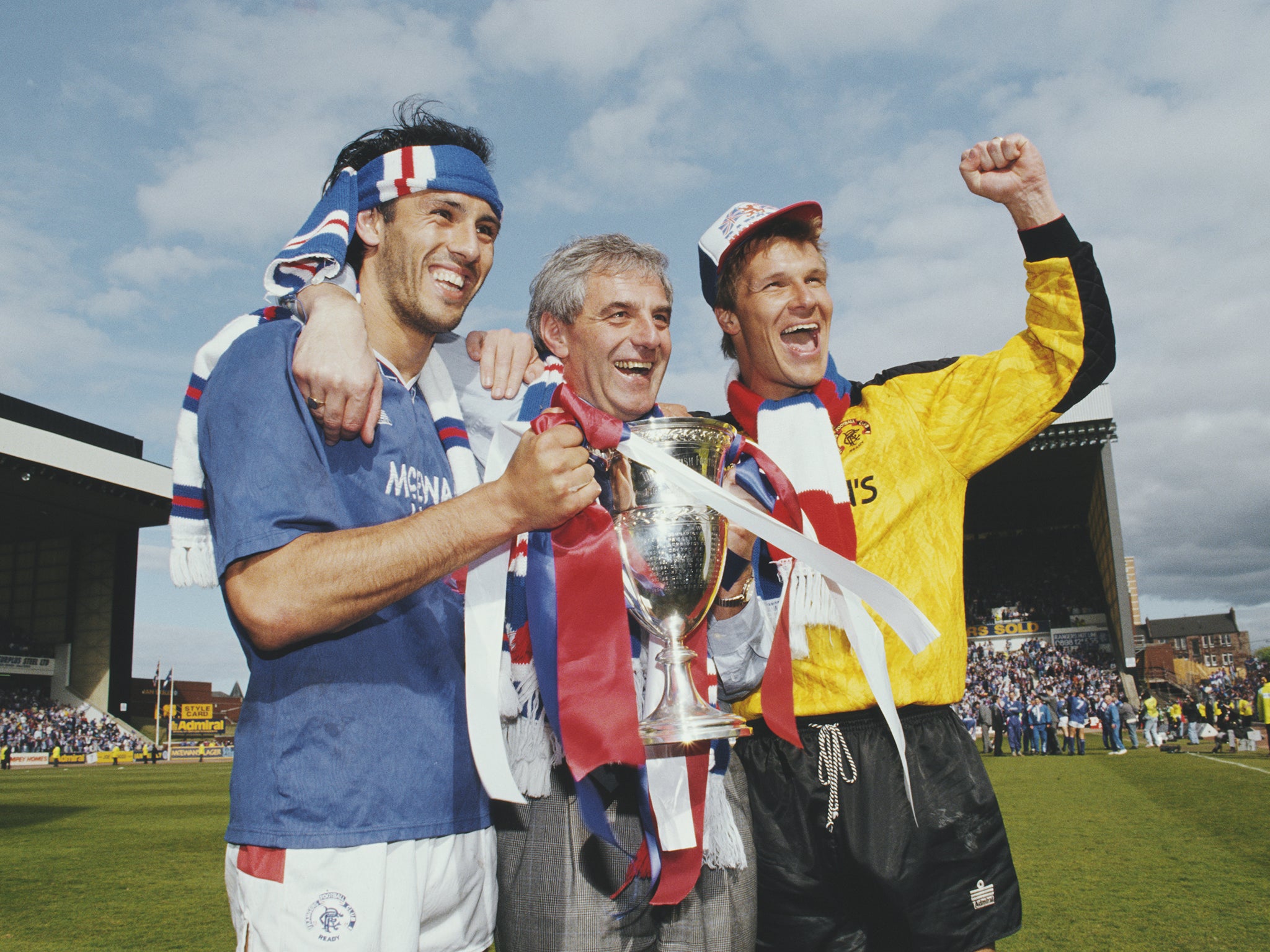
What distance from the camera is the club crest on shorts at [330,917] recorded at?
153 cm

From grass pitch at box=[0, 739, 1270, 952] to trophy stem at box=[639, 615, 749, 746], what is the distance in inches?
156

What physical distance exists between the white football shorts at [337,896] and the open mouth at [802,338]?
5.12ft

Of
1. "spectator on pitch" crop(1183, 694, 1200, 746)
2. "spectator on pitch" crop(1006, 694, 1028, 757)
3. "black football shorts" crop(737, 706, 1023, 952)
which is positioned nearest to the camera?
"black football shorts" crop(737, 706, 1023, 952)

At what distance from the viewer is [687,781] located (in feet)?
5.97

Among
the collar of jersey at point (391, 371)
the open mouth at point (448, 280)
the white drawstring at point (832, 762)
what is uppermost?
the open mouth at point (448, 280)

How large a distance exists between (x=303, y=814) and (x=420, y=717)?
26cm

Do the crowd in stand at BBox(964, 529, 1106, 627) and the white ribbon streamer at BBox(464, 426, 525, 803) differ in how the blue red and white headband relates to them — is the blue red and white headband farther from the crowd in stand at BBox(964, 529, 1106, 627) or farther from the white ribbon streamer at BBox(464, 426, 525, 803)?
the crowd in stand at BBox(964, 529, 1106, 627)

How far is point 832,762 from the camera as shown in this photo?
2.20 meters

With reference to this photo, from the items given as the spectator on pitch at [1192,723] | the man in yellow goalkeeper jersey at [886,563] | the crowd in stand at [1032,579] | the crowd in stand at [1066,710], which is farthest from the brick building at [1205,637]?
the man in yellow goalkeeper jersey at [886,563]

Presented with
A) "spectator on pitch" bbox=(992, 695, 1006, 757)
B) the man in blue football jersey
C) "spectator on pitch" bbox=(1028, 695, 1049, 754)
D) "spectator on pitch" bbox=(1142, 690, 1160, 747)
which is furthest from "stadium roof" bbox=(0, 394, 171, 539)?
the man in blue football jersey

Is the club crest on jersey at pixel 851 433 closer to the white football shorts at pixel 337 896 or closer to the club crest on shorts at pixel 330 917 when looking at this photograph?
the white football shorts at pixel 337 896

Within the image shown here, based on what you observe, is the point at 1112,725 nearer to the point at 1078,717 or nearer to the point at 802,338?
the point at 1078,717

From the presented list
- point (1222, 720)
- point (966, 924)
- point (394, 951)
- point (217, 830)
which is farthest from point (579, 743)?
point (1222, 720)

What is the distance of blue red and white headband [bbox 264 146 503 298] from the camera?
1822 millimetres
